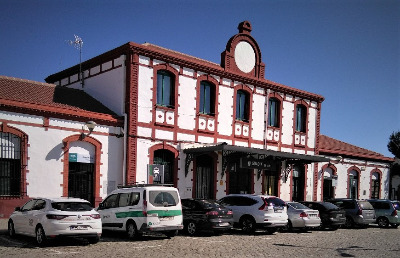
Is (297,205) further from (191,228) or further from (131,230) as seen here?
(131,230)

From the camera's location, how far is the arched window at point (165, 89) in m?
23.6

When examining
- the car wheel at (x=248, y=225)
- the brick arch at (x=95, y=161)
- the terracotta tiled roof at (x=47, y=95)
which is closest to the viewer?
the car wheel at (x=248, y=225)

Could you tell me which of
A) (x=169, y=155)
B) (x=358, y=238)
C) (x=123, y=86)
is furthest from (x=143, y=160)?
(x=358, y=238)

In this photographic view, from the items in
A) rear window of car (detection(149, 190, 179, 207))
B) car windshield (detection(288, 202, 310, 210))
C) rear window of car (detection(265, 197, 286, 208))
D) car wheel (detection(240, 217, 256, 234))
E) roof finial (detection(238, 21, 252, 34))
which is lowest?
car wheel (detection(240, 217, 256, 234))

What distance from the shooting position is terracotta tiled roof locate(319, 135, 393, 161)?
112 ft

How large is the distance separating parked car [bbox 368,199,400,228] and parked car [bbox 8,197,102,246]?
57.0 ft

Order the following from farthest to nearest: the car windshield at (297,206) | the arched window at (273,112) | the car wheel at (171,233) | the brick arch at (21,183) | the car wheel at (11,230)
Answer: the arched window at (273,112) < the car windshield at (297,206) < the brick arch at (21,183) < the car wheel at (171,233) < the car wheel at (11,230)

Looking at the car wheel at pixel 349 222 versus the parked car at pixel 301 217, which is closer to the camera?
the parked car at pixel 301 217

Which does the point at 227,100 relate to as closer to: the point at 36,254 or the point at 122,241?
the point at 122,241

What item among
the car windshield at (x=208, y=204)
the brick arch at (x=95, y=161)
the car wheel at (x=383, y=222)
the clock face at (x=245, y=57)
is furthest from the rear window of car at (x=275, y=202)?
the clock face at (x=245, y=57)

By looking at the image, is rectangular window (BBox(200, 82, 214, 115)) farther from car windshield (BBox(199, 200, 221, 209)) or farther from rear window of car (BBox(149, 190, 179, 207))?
rear window of car (BBox(149, 190, 179, 207))

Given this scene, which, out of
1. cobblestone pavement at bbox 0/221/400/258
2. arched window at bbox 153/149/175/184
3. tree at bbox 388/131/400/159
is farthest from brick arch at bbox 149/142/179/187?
tree at bbox 388/131/400/159

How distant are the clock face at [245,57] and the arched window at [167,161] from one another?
770 cm

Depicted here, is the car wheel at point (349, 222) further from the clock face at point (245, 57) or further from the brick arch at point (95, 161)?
the brick arch at point (95, 161)
